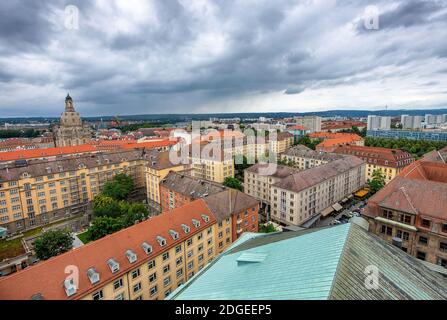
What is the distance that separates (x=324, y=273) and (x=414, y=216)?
2399 centimetres

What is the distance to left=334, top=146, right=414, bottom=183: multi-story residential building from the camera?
66812 mm

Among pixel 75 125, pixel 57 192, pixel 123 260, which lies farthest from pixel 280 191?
pixel 75 125

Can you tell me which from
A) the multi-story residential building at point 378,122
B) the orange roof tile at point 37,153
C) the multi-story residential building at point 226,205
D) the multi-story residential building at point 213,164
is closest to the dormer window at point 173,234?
the multi-story residential building at point 226,205

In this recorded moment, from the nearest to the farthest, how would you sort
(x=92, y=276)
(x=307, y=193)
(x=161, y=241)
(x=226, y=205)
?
(x=92, y=276), (x=161, y=241), (x=226, y=205), (x=307, y=193)

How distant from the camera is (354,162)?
210ft

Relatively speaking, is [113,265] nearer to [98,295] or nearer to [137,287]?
[98,295]

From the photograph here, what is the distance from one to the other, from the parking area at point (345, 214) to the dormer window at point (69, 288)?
40940mm

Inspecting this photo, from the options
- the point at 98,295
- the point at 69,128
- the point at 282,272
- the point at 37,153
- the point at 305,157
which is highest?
the point at 69,128

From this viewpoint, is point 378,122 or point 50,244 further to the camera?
point 378,122

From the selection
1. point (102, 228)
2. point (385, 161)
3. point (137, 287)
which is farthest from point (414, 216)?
point (385, 161)

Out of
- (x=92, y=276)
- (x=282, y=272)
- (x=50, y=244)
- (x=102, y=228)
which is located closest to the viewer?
(x=282, y=272)

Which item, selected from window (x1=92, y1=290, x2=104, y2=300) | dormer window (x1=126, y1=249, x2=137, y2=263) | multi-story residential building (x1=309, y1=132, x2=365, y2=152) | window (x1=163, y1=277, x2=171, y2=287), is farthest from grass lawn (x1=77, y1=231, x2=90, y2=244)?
multi-story residential building (x1=309, y1=132, x2=365, y2=152)

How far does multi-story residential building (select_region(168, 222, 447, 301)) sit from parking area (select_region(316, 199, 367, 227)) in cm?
3653

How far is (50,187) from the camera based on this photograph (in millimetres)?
53812
